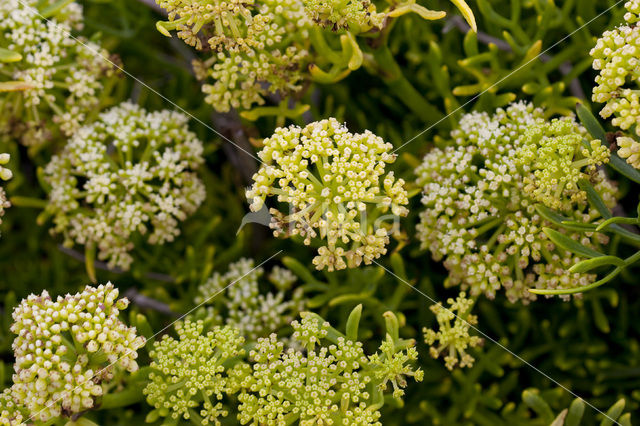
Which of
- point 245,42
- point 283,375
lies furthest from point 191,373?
point 245,42

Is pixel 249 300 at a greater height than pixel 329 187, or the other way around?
pixel 329 187

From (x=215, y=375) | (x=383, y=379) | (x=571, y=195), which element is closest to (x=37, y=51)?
(x=215, y=375)

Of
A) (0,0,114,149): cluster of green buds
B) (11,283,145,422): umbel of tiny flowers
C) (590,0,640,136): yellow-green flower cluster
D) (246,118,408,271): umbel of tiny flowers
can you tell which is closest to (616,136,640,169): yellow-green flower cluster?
(590,0,640,136): yellow-green flower cluster

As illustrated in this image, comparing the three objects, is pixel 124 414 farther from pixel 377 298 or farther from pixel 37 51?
pixel 37 51

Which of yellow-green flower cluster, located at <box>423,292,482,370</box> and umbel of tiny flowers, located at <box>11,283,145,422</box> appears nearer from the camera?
umbel of tiny flowers, located at <box>11,283,145,422</box>

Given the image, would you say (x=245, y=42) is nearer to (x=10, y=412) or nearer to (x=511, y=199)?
(x=511, y=199)

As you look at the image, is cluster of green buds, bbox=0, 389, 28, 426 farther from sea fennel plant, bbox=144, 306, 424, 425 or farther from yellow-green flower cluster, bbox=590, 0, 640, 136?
yellow-green flower cluster, bbox=590, 0, 640, 136
